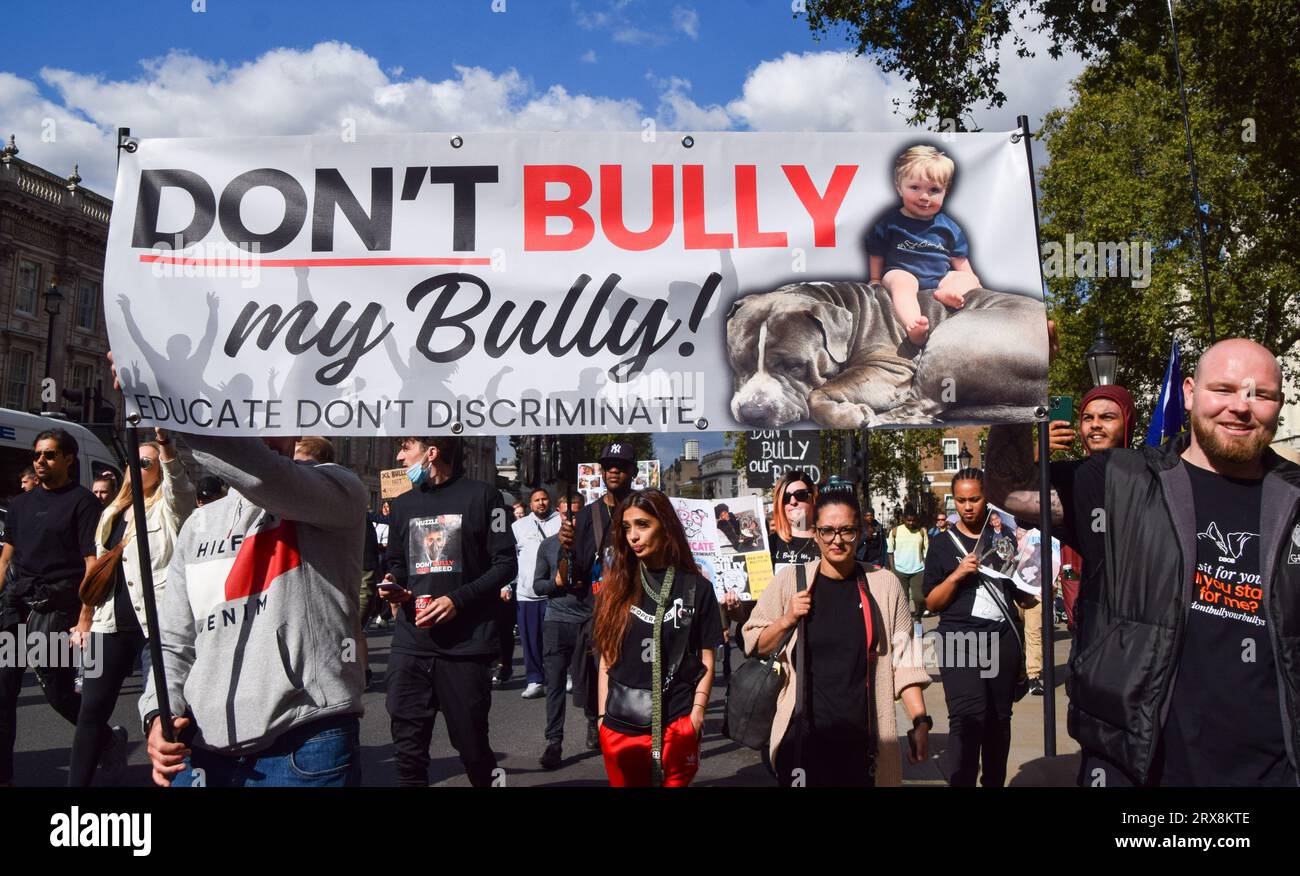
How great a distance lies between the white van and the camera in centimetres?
1827

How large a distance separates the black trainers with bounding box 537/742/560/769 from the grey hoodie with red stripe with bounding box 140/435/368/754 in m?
4.45

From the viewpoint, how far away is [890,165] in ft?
12.5

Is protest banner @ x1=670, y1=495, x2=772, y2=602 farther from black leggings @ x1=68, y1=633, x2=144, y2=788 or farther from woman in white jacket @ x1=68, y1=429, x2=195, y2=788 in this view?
black leggings @ x1=68, y1=633, x2=144, y2=788

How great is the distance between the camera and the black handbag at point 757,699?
4.50m

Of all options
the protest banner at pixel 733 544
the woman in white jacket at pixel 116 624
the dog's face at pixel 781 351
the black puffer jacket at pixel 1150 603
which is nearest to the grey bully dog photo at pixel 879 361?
the dog's face at pixel 781 351

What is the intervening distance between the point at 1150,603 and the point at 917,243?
1.37 metres

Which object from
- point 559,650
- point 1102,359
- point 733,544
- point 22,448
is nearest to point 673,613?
Answer: point 559,650

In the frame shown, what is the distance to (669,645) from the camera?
15.7 feet

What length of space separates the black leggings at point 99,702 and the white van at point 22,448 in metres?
12.5

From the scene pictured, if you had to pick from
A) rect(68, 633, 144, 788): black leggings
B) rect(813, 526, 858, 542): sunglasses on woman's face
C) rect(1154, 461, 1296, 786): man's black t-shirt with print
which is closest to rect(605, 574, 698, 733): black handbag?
rect(813, 526, 858, 542): sunglasses on woman's face

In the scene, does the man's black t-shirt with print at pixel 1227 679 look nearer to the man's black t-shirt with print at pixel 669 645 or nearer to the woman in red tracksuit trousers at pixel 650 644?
the woman in red tracksuit trousers at pixel 650 644

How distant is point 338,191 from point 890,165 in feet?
6.02

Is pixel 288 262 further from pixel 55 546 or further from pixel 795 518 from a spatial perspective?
pixel 795 518
